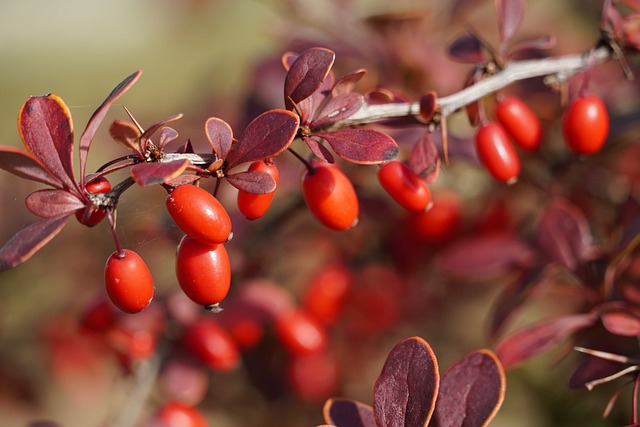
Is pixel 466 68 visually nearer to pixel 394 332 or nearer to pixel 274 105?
pixel 274 105

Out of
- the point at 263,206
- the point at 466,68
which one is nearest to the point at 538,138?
the point at 263,206

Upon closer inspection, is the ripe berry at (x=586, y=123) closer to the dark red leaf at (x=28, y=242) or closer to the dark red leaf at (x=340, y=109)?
the dark red leaf at (x=340, y=109)

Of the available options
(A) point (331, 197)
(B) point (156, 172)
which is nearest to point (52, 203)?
(B) point (156, 172)

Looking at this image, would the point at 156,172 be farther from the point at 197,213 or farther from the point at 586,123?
the point at 586,123

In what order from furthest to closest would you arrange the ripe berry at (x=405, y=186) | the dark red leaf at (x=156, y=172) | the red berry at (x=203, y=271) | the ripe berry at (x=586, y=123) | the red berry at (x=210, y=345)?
the red berry at (x=210, y=345)
the ripe berry at (x=586, y=123)
the ripe berry at (x=405, y=186)
the red berry at (x=203, y=271)
the dark red leaf at (x=156, y=172)

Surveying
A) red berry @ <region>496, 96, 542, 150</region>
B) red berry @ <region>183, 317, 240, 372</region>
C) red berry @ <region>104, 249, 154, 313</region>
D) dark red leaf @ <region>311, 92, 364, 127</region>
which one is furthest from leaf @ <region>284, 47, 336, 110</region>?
red berry @ <region>183, 317, 240, 372</region>

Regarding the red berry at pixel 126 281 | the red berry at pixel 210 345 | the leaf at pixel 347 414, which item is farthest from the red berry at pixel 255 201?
the red berry at pixel 210 345

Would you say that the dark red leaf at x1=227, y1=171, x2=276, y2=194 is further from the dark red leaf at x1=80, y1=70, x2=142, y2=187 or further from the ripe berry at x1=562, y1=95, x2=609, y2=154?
the ripe berry at x1=562, y1=95, x2=609, y2=154
